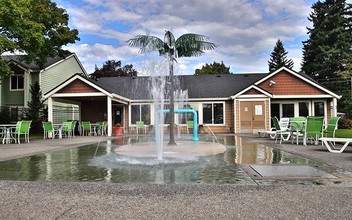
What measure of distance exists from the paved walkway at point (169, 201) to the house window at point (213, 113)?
18.8 meters

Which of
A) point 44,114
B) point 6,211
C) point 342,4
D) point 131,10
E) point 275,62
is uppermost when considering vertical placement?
point 342,4

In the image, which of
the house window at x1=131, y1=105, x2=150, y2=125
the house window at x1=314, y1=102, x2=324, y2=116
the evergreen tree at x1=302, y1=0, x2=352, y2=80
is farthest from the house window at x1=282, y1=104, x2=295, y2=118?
the evergreen tree at x1=302, y1=0, x2=352, y2=80

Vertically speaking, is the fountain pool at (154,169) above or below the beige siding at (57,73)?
below

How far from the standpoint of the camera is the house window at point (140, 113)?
954 inches

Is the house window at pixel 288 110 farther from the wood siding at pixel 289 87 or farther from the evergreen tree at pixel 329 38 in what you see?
the evergreen tree at pixel 329 38

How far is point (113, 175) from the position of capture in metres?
5.99

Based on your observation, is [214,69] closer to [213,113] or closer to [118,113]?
[213,113]

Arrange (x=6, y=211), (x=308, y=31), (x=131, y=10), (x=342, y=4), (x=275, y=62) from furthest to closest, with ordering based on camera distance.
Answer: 1. (x=275, y=62)
2. (x=308, y=31)
3. (x=342, y=4)
4. (x=131, y=10)
5. (x=6, y=211)

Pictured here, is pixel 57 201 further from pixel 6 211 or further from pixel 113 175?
pixel 113 175

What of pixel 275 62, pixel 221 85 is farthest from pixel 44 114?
pixel 275 62

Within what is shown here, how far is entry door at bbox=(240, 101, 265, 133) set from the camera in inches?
858

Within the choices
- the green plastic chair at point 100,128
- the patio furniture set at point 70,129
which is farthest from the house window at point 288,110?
the green plastic chair at point 100,128

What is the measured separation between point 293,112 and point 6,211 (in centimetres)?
2268

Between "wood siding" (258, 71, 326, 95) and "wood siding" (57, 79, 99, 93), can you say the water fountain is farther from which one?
"wood siding" (258, 71, 326, 95)
